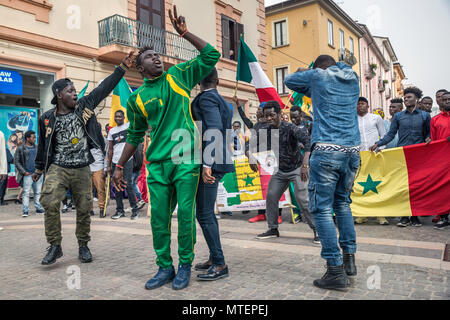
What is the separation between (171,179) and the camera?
3336mm

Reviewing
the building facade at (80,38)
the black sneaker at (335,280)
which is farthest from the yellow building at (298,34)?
the black sneaker at (335,280)

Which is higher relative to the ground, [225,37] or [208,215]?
[225,37]

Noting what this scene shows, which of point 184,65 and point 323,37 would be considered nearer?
point 184,65

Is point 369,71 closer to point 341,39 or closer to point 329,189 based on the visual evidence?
point 341,39

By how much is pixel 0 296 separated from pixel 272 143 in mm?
3635

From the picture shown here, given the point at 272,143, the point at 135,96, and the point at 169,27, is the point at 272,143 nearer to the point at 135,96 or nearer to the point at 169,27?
the point at 135,96

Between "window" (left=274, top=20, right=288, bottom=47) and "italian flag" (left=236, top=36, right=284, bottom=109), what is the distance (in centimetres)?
2345

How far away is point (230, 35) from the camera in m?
18.5

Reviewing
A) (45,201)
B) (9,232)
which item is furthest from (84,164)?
(9,232)

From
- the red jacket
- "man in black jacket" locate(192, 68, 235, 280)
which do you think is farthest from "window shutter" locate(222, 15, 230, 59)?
"man in black jacket" locate(192, 68, 235, 280)

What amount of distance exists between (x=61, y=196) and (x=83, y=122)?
875mm

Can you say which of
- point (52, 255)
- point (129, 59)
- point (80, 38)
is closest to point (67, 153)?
point (52, 255)

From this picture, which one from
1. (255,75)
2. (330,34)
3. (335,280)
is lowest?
(335,280)

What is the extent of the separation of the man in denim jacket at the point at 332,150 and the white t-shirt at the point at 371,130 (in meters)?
3.31
